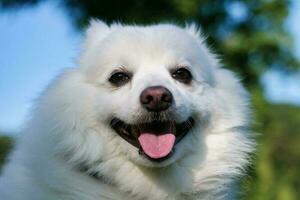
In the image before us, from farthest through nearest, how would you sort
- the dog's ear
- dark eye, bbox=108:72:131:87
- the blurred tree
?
1. the blurred tree
2. the dog's ear
3. dark eye, bbox=108:72:131:87

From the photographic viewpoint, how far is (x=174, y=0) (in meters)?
12.7

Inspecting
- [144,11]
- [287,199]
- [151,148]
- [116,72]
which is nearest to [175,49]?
[116,72]

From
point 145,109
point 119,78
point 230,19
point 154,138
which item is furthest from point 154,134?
point 230,19

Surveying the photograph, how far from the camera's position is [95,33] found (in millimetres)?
5938

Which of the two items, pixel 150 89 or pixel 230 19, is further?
pixel 230 19

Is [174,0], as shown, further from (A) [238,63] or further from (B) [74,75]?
(B) [74,75]

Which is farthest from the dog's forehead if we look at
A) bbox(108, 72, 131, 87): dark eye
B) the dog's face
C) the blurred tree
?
the blurred tree

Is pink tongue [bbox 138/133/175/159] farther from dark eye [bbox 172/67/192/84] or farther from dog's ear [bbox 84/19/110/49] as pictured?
dog's ear [bbox 84/19/110/49]

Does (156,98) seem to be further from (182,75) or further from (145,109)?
(182,75)

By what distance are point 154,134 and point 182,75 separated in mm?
515

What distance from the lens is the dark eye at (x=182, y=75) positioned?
18.2 feet

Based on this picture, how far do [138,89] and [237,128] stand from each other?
2.89ft

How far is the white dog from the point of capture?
5.19m

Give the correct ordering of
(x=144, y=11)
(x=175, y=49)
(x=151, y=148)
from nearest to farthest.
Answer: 1. (x=151, y=148)
2. (x=175, y=49)
3. (x=144, y=11)
